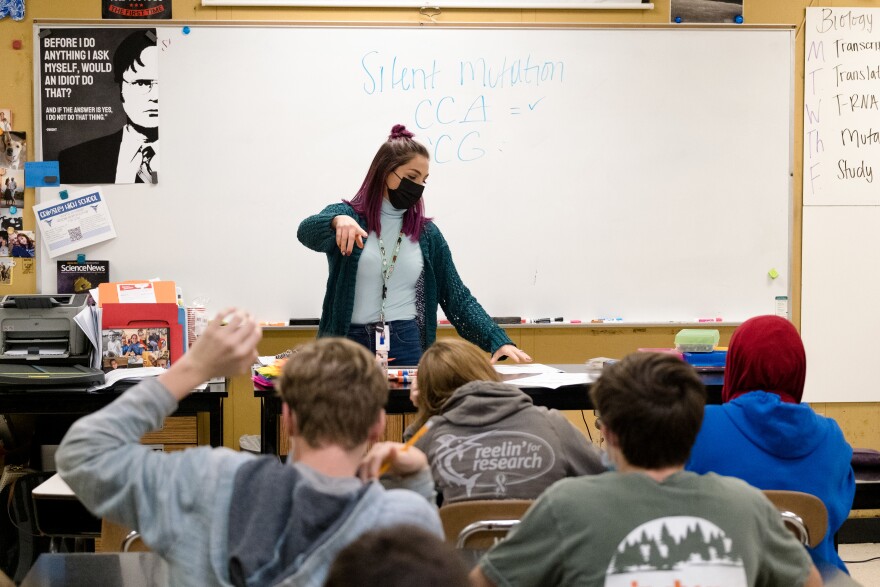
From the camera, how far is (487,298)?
4.30 metres

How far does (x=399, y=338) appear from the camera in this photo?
3059 mm

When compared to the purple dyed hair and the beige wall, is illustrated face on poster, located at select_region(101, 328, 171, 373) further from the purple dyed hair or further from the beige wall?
the beige wall

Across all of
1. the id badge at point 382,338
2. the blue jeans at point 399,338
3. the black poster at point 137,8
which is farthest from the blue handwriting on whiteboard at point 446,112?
the id badge at point 382,338

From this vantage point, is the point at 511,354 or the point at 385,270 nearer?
the point at 511,354

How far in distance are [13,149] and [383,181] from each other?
210cm

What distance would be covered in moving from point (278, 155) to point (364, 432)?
318 cm

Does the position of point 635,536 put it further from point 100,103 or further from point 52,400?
point 100,103

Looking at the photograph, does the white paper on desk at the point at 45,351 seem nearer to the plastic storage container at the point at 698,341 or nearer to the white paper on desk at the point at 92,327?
the white paper on desk at the point at 92,327

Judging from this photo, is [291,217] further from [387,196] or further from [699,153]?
[699,153]

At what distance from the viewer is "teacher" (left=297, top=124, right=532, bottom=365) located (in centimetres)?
301

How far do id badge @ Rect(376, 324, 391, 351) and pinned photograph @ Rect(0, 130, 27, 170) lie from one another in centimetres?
221

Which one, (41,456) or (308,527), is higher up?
(308,527)

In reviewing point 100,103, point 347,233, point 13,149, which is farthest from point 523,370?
point 13,149

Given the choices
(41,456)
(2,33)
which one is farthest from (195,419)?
(2,33)
